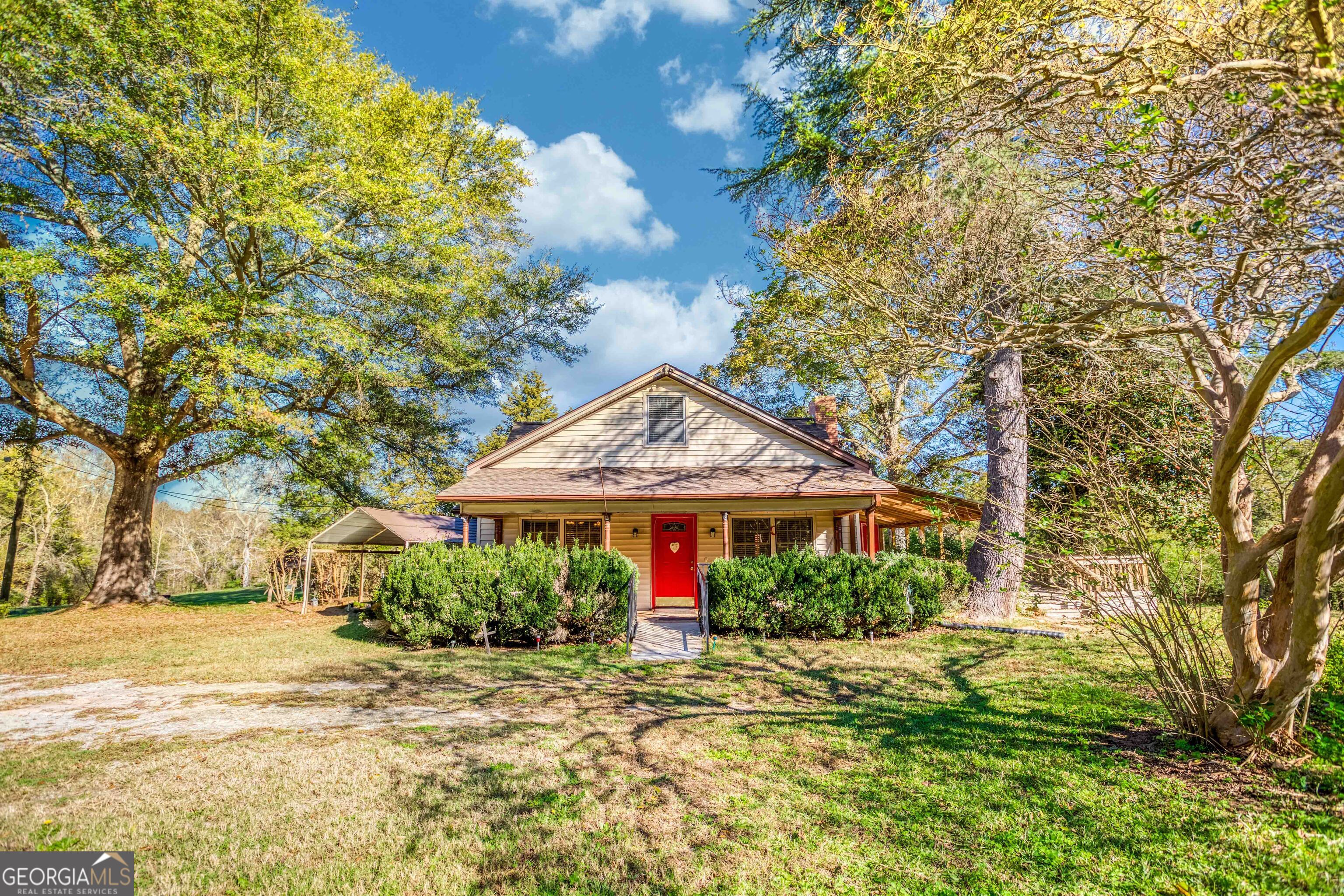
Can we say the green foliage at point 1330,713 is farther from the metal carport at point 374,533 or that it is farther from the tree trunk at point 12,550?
the tree trunk at point 12,550

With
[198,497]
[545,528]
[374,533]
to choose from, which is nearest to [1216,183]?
[545,528]

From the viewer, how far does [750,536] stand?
14.8 m

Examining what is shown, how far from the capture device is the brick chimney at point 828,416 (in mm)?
16922

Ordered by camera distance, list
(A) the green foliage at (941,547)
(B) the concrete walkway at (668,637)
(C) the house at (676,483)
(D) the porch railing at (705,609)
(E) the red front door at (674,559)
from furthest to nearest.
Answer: (A) the green foliage at (941,547) → (E) the red front door at (674,559) → (C) the house at (676,483) → (D) the porch railing at (705,609) → (B) the concrete walkway at (668,637)

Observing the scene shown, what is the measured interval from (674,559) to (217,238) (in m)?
14.9

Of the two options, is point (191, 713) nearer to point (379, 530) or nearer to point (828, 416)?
point (379, 530)

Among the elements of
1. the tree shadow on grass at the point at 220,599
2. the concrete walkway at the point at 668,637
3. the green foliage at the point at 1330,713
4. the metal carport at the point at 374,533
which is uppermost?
the metal carport at the point at 374,533

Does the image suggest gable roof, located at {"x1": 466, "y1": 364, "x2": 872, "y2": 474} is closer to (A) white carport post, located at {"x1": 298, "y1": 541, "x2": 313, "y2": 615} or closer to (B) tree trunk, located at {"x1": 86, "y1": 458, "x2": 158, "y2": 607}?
(A) white carport post, located at {"x1": 298, "y1": 541, "x2": 313, "y2": 615}

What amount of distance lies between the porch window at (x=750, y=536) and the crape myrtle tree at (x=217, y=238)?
32.5ft

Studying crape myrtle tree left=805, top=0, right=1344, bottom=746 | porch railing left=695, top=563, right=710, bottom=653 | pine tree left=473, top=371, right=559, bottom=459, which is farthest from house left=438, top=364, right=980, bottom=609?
pine tree left=473, top=371, right=559, bottom=459

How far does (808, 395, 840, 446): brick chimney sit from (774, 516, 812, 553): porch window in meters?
2.98

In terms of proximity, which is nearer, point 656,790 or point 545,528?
point 656,790

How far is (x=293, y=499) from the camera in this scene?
881 inches

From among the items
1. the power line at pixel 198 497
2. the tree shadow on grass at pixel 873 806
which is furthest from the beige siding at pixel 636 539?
the power line at pixel 198 497
